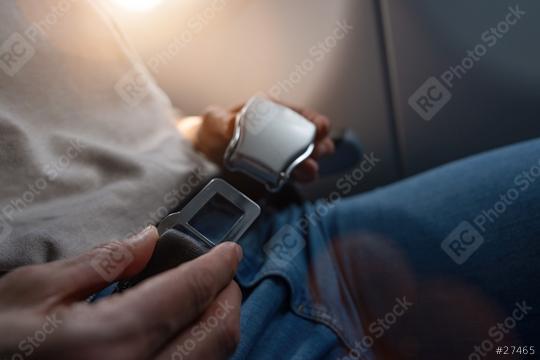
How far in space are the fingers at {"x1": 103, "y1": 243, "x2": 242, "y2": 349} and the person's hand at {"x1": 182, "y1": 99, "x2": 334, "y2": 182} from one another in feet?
1.06

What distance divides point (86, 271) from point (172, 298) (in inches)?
3.2

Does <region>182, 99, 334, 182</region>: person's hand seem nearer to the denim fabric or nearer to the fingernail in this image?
the denim fabric

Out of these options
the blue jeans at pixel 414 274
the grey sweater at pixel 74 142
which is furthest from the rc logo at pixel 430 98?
the grey sweater at pixel 74 142

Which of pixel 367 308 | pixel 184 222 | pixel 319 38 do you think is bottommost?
pixel 367 308

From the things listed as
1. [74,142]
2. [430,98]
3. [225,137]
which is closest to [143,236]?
[74,142]

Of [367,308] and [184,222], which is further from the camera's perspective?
[367,308]

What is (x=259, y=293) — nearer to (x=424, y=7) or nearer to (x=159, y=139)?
(x=159, y=139)

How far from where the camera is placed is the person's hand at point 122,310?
32cm

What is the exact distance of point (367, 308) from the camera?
0.58 m

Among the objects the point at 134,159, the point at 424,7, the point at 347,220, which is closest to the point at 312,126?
the point at 347,220

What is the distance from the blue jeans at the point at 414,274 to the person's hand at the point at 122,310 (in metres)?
0.09

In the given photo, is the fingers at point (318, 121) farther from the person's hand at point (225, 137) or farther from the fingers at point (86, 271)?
the fingers at point (86, 271)

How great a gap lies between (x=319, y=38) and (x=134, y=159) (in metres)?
0.51

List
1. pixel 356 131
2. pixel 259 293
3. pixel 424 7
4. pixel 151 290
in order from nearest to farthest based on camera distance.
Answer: pixel 151 290
pixel 259 293
pixel 424 7
pixel 356 131
